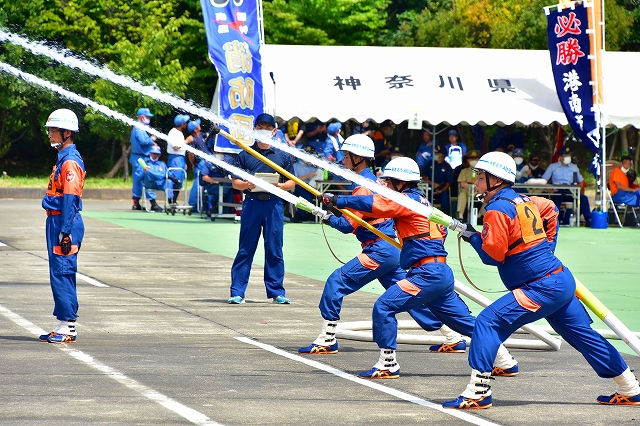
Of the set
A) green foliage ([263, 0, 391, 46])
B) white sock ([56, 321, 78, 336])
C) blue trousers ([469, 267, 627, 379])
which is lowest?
white sock ([56, 321, 78, 336])

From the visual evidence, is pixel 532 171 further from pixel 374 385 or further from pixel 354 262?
pixel 374 385

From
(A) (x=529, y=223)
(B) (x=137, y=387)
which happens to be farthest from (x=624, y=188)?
(B) (x=137, y=387)

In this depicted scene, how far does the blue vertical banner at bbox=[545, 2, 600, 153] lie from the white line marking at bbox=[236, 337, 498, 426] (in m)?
15.6

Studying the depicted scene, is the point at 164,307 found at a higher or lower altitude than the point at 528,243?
lower

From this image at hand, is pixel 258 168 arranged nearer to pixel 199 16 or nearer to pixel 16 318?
pixel 16 318

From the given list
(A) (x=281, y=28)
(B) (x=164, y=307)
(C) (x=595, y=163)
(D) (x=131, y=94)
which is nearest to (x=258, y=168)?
(B) (x=164, y=307)

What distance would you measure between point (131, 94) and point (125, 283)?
18.8m

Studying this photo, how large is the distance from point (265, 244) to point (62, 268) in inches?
132

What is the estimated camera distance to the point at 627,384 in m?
7.78

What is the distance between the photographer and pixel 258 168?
12898 mm

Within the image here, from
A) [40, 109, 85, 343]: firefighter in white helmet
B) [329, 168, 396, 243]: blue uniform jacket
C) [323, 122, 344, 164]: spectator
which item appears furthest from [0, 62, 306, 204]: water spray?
[323, 122, 344, 164]: spectator

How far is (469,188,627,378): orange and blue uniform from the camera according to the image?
24.6 feet

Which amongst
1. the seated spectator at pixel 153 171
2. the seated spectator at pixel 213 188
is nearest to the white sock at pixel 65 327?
Result: the seated spectator at pixel 213 188

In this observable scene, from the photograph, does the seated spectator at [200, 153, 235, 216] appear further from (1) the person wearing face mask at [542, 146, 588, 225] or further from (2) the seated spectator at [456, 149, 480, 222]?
(1) the person wearing face mask at [542, 146, 588, 225]
